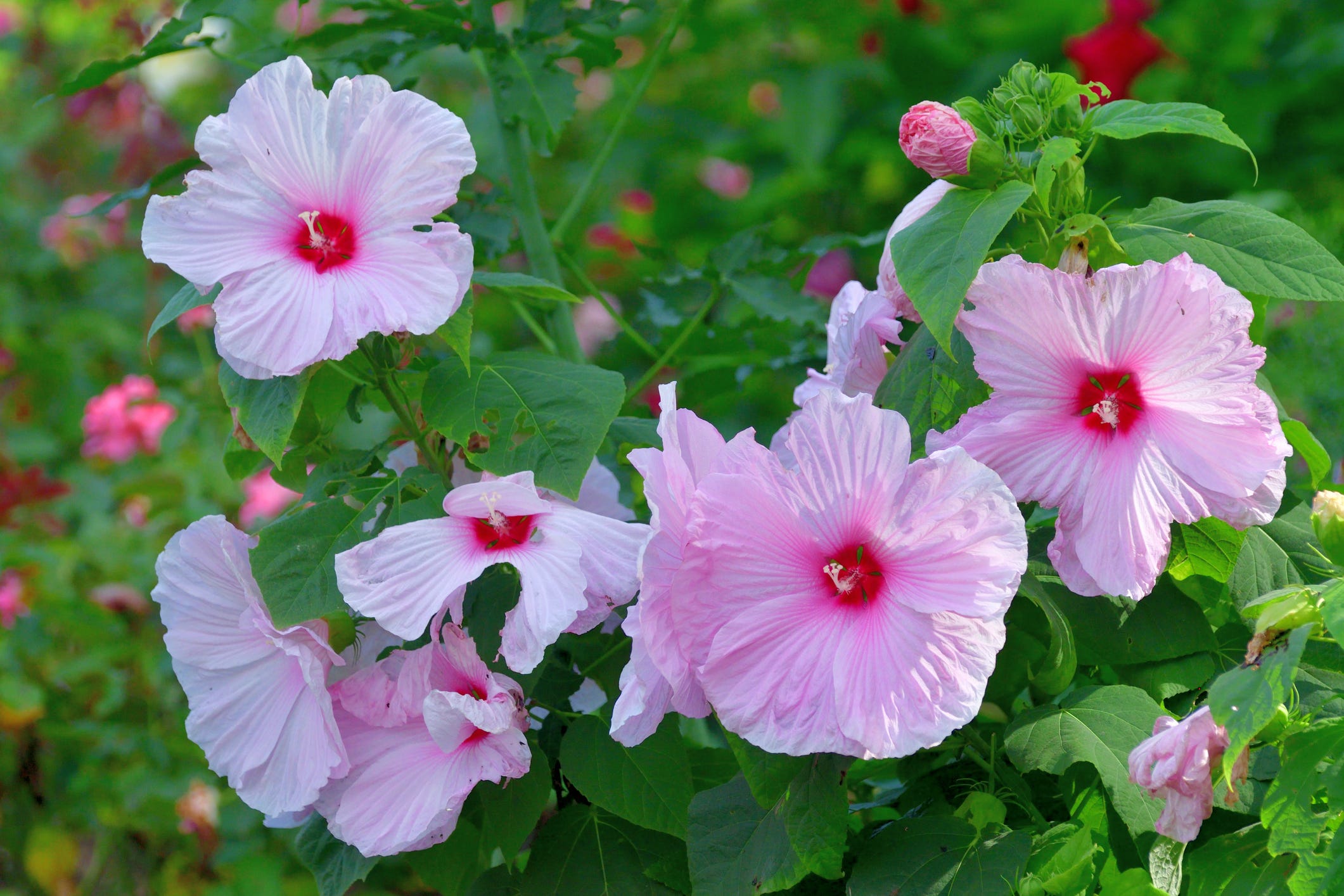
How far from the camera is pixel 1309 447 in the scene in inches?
26.9

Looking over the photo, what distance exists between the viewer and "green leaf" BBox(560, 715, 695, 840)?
0.69 metres

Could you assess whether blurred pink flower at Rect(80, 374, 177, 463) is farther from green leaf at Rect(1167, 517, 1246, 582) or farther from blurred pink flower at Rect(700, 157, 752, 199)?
green leaf at Rect(1167, 517, 1246, 582)

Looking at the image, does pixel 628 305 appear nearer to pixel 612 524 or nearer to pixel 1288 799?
pixel 612 524

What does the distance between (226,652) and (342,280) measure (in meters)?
0.24

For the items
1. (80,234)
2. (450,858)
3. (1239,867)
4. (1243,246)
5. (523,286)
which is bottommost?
(80,234)

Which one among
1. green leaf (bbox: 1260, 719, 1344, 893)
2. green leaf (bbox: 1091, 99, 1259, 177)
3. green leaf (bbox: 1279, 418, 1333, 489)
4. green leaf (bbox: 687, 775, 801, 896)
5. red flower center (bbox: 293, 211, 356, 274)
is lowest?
green leaf (bbox: 687, 775, 801, 896)

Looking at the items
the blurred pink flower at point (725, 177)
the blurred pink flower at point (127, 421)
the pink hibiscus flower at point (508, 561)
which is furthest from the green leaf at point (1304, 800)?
the blurred pink flower at point (725, 177)

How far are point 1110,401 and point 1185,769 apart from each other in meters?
0.18

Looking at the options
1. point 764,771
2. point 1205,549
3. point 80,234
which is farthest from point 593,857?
point 80,234

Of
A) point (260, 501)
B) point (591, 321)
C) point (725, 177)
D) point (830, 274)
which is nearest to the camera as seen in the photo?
point (260, 501)

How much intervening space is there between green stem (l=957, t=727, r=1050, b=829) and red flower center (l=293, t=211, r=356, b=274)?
0.45m

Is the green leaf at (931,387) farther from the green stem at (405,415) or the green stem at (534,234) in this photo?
the green stem at (534,234)

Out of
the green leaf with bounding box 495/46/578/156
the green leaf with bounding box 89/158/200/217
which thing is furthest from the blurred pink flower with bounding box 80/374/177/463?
the green leaf with bounding box 495/46/578/156

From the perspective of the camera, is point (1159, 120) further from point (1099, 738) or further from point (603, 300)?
point (603, 300)
